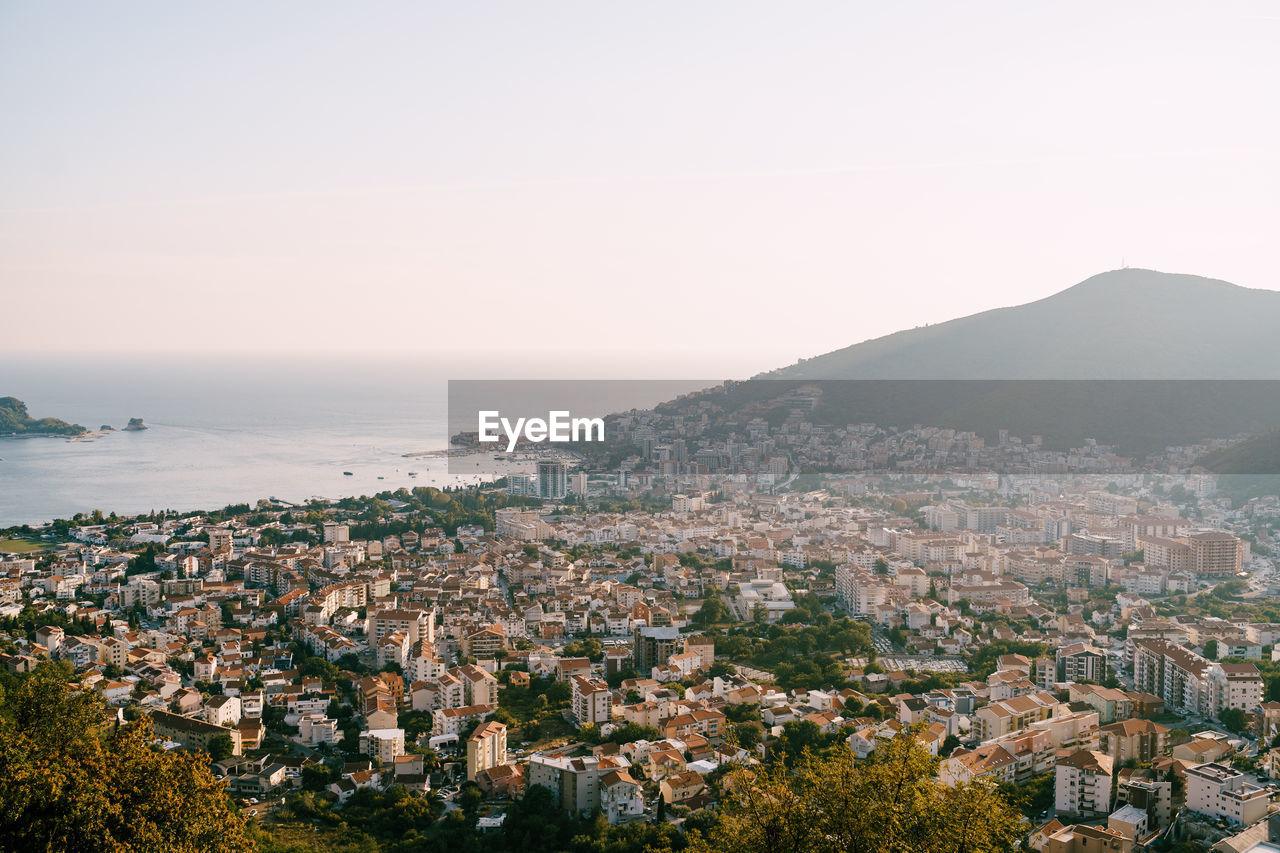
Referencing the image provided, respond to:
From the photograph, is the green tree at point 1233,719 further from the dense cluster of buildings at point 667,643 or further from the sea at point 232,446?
the sea at point 232,446

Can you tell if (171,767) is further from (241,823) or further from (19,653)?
(19,653)

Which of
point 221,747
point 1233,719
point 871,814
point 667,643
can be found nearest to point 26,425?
point 667,643

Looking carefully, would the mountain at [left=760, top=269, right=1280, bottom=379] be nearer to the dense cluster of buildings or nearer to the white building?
the dense cluster of buildings

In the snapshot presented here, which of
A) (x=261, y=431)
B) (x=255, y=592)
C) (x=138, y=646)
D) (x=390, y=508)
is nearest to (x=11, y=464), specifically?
(x=261, y=431)

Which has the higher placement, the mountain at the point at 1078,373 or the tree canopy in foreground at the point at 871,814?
the mountain at the point at 1078,373

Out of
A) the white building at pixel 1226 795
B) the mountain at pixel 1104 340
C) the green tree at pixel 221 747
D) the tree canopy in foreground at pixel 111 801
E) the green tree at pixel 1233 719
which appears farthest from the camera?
the mountain at pixel 1104 340

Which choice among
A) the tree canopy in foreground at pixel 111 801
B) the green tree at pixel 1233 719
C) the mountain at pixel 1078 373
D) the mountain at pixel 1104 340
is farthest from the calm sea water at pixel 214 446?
the green tree at pixel 1233 719
